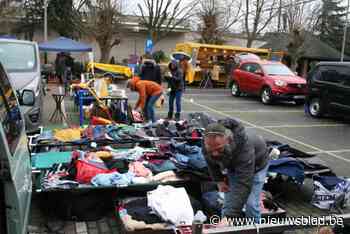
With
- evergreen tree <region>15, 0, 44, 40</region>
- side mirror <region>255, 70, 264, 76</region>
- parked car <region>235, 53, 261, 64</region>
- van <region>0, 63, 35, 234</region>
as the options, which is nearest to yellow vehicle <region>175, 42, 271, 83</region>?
parked car <region>235, 53, 261, 64</region>

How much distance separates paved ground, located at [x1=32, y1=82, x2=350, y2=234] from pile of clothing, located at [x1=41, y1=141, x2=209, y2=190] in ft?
1.55

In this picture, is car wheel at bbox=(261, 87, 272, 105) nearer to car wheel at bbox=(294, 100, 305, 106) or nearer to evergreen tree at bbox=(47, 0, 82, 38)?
car wheel at bbox=(294, 100, 305, 106)

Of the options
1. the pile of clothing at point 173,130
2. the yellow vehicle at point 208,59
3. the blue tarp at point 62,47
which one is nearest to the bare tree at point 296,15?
the yellow vehicle at point 208,59

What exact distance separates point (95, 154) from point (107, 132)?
1.39 m

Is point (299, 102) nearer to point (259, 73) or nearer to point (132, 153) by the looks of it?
point (259, 73)

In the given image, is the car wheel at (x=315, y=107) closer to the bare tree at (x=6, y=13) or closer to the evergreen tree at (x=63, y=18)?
the evergreen tree at (x=63, y=18)

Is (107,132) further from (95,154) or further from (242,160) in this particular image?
(242,160)

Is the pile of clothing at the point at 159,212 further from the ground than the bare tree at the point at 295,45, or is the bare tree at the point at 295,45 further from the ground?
the bare tree at the point at 295,45

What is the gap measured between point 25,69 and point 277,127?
6.70 m

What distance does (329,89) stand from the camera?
461 inches

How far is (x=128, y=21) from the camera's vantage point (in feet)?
112

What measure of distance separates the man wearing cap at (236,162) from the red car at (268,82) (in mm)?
11662

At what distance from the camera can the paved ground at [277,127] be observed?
464 cm

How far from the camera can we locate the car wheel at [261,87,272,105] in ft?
50.6
